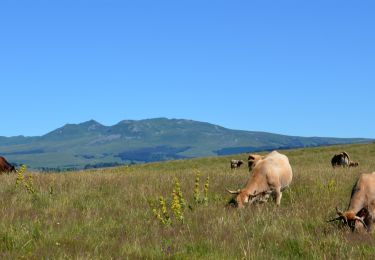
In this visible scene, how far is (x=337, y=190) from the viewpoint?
14773 mm

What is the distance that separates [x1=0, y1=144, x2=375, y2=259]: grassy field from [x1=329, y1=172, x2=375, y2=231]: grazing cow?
0.93 feet

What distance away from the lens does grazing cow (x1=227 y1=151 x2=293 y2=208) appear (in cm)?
1393

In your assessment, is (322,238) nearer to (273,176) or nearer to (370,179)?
(370,179)

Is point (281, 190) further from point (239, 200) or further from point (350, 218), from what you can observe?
point (350, 218)

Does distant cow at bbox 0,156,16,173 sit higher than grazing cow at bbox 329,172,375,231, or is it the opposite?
distant cow at bbox 0,156,16,173

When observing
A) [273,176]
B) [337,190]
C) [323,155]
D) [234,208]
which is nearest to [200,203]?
[234,208]

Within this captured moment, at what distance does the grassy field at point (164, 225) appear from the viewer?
27.7 ft

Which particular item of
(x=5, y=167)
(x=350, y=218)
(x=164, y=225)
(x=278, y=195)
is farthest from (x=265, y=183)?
(x=5, y=167)

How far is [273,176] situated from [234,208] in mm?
2496

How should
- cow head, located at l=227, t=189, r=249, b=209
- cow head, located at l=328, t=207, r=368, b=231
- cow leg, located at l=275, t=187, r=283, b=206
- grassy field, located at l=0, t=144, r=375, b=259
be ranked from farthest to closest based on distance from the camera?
cow leg, located at l=275, t=187, r=283, b=206
cow head, located at l=227, t=189, r=249, b=209
cow head, located at l=328, t=207, r=368, b=231
grassy field, located at l=0, t=144, r=375, b=259

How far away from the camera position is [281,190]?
15672mm

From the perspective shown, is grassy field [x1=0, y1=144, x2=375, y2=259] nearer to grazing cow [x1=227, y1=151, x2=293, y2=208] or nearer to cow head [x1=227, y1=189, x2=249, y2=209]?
cow head [x1=227, y1=189, x2=249, y2=209]

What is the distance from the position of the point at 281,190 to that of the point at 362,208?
5.18m

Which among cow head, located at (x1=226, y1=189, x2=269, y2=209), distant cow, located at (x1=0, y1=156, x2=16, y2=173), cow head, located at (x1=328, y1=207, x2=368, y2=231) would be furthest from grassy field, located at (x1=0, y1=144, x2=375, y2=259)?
distant cow, located at (x1=0, y1=156, x2=16, y2=173)
